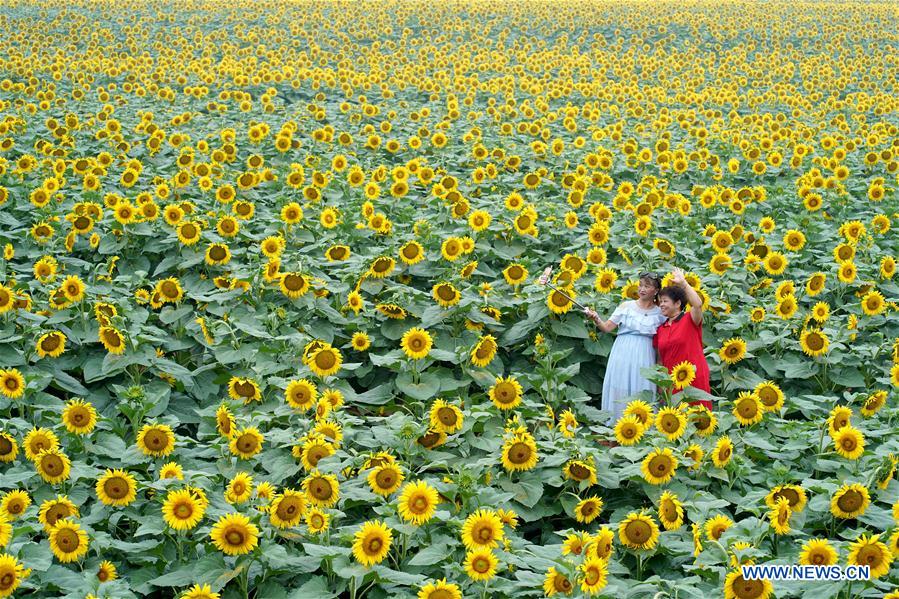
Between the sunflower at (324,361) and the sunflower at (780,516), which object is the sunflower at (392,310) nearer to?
the sunflower at (324,361)

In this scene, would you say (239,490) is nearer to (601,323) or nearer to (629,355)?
(629,355)

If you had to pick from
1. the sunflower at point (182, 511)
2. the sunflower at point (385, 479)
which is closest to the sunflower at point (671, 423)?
the sunflower at point (385, 479)

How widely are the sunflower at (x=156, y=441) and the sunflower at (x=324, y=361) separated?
1.02m

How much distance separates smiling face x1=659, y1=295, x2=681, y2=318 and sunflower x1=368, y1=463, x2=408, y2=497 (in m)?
2.79

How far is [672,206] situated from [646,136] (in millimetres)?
3575

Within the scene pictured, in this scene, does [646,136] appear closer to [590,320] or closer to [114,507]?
[590,320]

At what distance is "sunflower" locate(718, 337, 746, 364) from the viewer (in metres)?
6.17

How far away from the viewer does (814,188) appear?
981cm

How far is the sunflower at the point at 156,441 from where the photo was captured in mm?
4629

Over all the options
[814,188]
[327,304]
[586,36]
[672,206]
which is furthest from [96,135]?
[586,36]

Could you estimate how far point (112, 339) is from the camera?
5781 millimetres

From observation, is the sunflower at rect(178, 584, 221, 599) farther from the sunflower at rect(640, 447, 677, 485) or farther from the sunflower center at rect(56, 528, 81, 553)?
the sunflower at rect(640, 447, 677, 485)

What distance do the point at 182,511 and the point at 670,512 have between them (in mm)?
2293

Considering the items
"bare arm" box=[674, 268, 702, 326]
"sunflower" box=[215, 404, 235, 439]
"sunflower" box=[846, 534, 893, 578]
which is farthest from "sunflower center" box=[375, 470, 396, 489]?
"bare arm" box=[674, 268, 702, 326]
